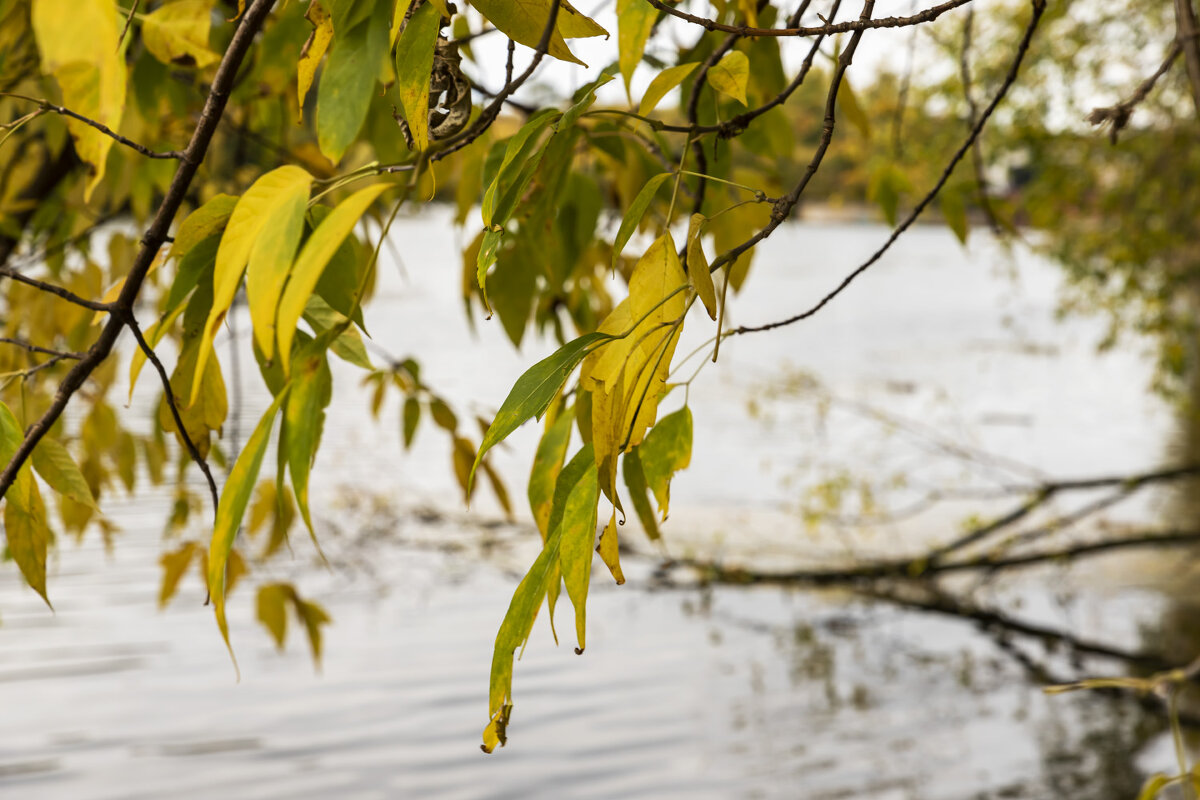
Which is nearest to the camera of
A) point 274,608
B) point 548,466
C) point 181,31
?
point 548,466

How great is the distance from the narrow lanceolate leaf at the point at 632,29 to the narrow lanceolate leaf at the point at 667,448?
0.14 m

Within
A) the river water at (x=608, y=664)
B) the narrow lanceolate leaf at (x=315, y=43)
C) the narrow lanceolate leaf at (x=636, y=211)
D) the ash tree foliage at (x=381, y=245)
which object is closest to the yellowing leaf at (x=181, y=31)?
the ash tree foliage at (x=381, y=245)

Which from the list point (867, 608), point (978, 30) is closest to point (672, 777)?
point (867, 608)

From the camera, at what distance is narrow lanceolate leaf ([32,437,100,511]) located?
0.44 meters

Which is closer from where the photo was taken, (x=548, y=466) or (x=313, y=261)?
(x=313, y=261)

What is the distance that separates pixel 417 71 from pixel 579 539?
0.49ft

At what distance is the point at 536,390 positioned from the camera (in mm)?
315

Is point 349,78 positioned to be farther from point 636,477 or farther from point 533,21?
point 636,477

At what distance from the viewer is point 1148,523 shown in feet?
15.9

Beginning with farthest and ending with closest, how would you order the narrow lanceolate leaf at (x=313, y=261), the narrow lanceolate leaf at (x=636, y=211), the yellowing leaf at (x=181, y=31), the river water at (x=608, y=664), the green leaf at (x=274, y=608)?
the river water at (x=608, y=664) < the green leaf at (x=274, y=608) < the yellowing leaf at (x=181, y=31) < the narrow lanceolate leaf at (x=636, y=211) < the narrow lanceolate leaf at (x=313, y=261)

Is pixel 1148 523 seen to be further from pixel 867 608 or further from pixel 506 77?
pixel 506 77

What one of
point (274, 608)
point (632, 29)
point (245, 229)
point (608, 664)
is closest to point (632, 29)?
point (632, 29)

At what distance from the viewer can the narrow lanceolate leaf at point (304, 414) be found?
278 mm

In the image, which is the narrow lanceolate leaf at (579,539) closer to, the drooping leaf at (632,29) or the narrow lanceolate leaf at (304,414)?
the narrow lanceolate leaf at (304,414)
